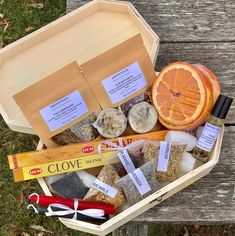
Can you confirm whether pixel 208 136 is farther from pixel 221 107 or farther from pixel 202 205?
pixel 202 205

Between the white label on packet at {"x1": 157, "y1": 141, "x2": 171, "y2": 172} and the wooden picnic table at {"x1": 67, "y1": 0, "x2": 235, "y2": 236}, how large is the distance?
11 cm

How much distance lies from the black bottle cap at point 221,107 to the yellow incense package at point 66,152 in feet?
0.47

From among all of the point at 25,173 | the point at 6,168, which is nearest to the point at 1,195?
the point at 6,168

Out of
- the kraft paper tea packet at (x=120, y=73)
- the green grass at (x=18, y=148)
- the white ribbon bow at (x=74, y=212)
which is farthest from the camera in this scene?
the green grass at (x=18, y=148)

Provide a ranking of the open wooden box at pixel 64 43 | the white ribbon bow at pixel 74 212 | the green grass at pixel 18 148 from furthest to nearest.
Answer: the green grass at pixel 18 148
the open wooden box at pixel 64 43
the white ribbon bow at pixel 74 212

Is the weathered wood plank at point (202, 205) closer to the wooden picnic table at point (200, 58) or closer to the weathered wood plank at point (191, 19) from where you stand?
the wooden picnic table at point (200, 58)

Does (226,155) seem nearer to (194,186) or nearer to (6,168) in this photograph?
(194,186)

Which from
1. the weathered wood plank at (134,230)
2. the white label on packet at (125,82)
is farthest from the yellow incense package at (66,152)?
the weathered wood plank at (134,230)

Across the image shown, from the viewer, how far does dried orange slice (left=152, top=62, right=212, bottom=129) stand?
1.16 metres

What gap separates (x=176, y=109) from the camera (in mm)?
1189

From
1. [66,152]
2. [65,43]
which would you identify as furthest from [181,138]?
[65,43]

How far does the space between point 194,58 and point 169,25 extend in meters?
0.11

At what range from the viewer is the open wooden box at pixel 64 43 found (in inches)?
52.2

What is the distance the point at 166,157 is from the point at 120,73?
0.23 m
